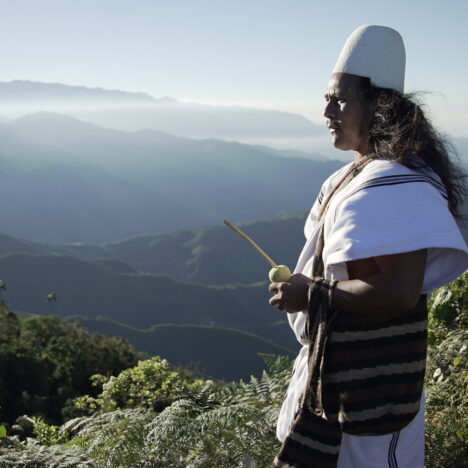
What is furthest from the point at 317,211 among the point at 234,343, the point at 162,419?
the point at 234,343

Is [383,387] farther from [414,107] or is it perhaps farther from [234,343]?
[234,343]

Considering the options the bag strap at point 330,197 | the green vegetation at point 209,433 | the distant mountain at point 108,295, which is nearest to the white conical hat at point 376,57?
the bag strap at point 330,197

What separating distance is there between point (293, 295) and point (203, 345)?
3503 inches

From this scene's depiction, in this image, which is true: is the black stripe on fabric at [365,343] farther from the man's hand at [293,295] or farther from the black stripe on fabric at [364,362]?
the man's hand at [293,295]

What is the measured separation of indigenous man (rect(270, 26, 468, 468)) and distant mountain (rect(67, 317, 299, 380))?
266ft

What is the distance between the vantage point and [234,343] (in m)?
91.2

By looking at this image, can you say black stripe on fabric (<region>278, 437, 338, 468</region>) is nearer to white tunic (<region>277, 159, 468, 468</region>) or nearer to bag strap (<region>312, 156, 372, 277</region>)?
white tunic (<region>277, 159, 468, 468</region>)

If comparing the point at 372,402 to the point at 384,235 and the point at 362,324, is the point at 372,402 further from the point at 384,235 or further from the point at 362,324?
the point at 384,235

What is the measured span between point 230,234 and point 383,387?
179521 mm

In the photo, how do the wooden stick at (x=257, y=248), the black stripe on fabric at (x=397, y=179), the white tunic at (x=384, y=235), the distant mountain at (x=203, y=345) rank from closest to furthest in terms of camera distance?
the white tunic at (x=384, y=235) < the black stripe on fabric at (x=397, y=179) < the wooden stick at (x=257, y=248) < the distant mountain at (x=203, y=345)

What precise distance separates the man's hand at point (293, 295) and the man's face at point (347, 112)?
0.53m

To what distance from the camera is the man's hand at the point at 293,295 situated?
190 centimetres

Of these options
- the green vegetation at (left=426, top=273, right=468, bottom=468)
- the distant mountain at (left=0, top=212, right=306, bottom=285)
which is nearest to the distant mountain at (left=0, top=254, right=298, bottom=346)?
the distant mountain at (left=0, top=212, right=306, bottom=285)

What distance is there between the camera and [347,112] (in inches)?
80.2
